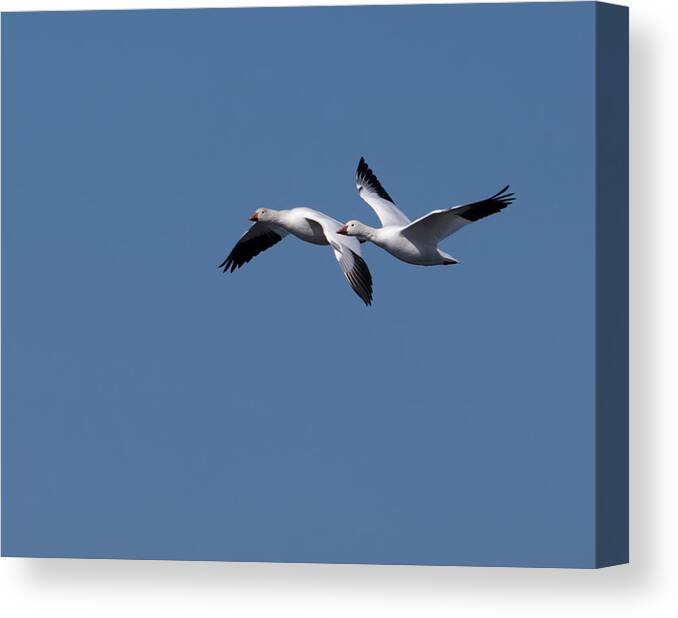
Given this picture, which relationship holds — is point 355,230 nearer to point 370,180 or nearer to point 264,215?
point 370,180

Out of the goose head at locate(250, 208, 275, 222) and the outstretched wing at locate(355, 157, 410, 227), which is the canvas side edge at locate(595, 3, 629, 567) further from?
the goose head at locate(250, 208, 275, 222)

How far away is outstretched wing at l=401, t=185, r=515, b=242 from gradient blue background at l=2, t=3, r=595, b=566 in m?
0.11

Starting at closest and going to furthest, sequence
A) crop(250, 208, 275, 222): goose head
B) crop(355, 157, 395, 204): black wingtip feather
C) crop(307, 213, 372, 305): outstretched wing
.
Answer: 1. crop(307, 213, 372, 305): outstretched wing
2. crop(355, 157, 395, 204): black wingtip feather
3. crop(250, 208, 275, 222): goose head

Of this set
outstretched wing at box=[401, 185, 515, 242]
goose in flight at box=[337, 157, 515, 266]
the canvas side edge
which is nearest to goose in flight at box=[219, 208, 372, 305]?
goose in flight at box=[337, 157, 515, 266]

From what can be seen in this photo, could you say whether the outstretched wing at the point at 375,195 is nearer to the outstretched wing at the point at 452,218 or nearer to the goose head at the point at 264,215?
the outstretched wing at the point at 452,218

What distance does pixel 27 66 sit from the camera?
16312 mm

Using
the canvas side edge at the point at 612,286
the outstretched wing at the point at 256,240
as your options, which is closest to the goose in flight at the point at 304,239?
the outstretched wing at the point at 256,240

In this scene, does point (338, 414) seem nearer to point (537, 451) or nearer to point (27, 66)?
point (537, 451)

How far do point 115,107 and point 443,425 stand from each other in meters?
3.05

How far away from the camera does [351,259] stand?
611 inches

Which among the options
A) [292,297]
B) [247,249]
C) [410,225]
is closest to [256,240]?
[247,249]

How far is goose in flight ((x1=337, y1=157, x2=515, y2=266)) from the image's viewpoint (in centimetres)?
1540

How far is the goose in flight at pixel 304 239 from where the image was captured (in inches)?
612

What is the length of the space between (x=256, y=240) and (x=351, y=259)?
0.71m
